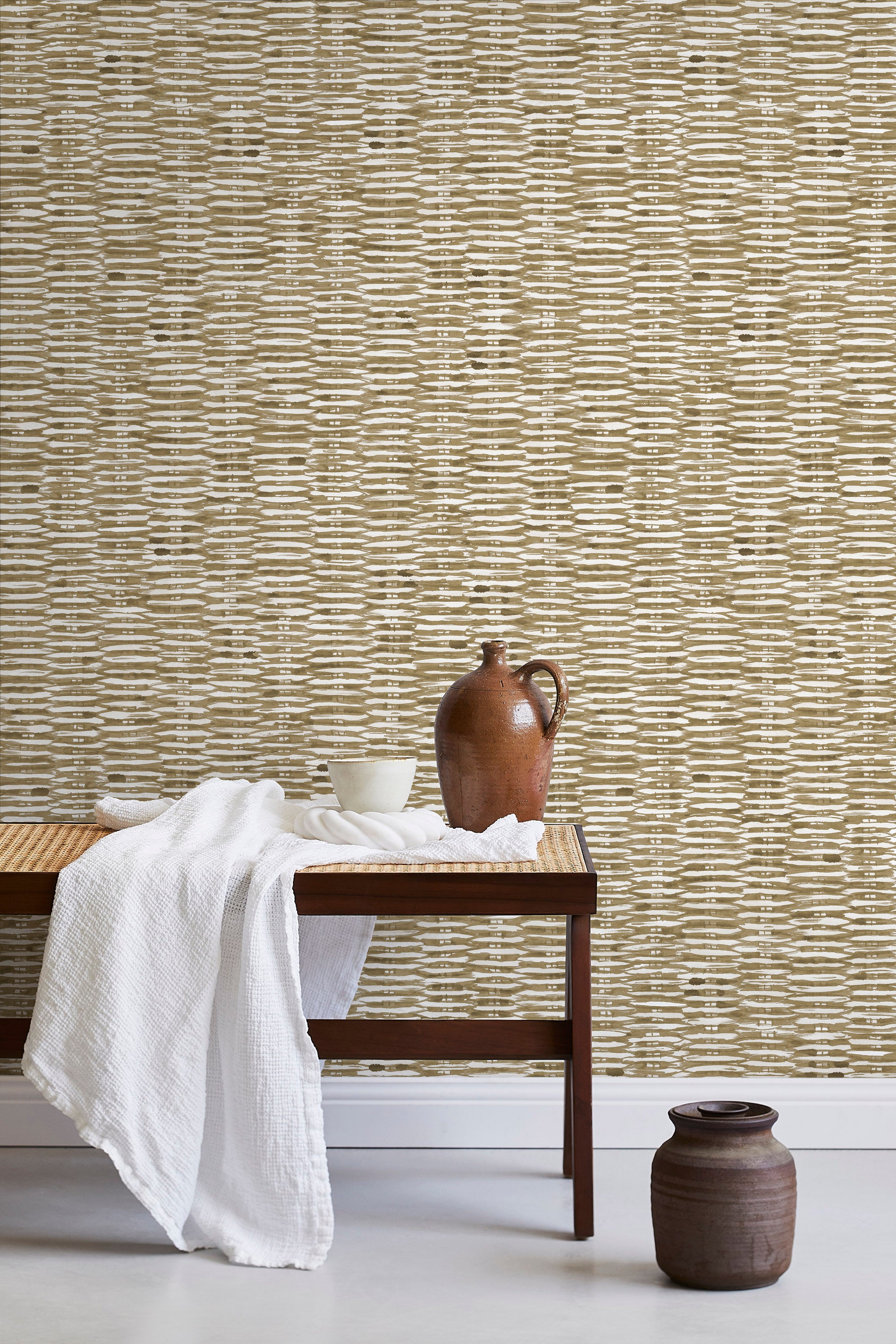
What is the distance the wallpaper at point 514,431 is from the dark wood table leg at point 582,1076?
0.61 metres

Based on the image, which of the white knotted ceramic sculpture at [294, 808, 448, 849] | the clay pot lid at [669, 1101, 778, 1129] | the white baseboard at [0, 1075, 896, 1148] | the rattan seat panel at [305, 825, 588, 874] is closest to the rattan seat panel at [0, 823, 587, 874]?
the rattan seat panel at [305, 825, 588, 874]

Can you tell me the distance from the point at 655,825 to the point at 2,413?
1.68m

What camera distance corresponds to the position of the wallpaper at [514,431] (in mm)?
2811

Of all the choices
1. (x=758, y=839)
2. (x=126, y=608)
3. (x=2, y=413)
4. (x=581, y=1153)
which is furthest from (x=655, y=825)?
(x=2, y=413)

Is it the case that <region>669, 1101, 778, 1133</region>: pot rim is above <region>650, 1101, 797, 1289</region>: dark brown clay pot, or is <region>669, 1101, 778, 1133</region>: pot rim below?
above

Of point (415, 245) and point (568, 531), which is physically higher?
point (415, 245)

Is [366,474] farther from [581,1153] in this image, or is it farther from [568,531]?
[581,1153]

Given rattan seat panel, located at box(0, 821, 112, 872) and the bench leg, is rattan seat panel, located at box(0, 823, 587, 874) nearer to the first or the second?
rattan seat panel, located at box(0, 821, 112, 872)

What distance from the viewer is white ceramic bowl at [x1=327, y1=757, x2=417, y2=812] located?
7.83 feet

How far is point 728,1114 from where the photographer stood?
206 centimetres

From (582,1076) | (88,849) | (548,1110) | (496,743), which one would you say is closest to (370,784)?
(496,743)

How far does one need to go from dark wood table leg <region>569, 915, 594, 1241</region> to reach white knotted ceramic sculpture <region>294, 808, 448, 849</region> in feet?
1.09

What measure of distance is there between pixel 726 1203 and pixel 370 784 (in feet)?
3.02

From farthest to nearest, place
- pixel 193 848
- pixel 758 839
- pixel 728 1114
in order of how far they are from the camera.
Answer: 1. pixel 758 839
2. pixel 193 848
3. pixel 728 1114
